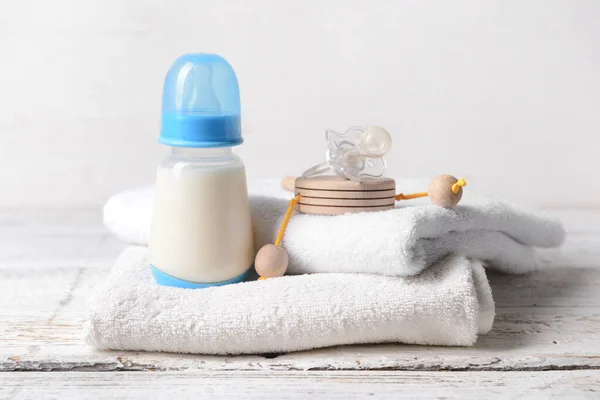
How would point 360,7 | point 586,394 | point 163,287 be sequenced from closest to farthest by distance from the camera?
point 586,394, point 163,287, point 360,7

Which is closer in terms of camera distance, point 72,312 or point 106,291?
point 106,291

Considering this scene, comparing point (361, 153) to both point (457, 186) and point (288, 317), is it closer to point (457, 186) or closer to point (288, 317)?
point (457, 186)

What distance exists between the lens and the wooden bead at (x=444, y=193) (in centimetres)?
76

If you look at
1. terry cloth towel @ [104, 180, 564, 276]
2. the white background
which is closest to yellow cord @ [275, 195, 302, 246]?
terry cloth towel @ [104, 180, 564, 276]

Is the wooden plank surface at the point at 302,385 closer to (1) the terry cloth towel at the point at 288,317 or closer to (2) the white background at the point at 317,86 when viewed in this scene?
(1) the terry cloth towel at the point at 288,317

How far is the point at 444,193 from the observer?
0.76 metres

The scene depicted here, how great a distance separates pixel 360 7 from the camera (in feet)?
4.63

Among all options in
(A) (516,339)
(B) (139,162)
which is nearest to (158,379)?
(A) (516,339)

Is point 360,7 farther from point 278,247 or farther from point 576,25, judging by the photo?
point 278,247

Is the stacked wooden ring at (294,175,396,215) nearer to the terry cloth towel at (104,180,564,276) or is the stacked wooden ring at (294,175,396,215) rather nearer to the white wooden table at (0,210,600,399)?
the terry cloth towel at (104,180,564,276)

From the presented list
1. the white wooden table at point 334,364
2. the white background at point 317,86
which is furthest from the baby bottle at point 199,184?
the white background at point 317,86

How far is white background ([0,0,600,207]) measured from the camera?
55.7 inches

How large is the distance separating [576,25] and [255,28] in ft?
2.12

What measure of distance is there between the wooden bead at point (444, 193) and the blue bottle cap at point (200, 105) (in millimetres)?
217
